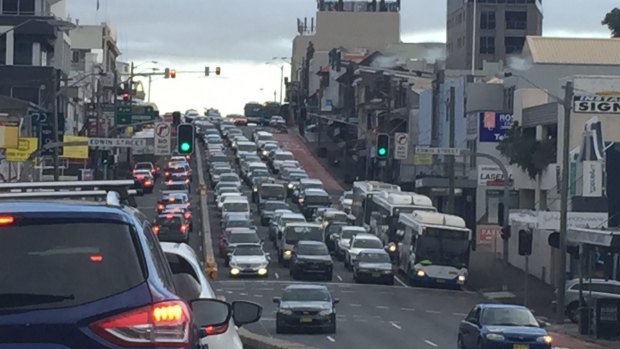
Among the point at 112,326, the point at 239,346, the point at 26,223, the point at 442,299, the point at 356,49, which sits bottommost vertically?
the point at 442,299

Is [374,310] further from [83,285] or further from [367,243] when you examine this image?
[83,285]

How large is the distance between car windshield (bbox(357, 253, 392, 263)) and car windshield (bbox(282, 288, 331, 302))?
684 inches

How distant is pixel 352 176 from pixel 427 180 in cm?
3288

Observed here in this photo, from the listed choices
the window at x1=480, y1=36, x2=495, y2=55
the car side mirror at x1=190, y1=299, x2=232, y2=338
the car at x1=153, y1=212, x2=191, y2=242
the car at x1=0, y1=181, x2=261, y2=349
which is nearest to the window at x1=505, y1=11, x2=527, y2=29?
the window at x1=480, y1=36, x2=495, y2=55

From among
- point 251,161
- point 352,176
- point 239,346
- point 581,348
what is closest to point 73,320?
point 239,346

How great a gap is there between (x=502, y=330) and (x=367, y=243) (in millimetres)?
29928

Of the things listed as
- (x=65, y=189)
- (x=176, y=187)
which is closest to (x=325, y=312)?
(x=65, y=189)

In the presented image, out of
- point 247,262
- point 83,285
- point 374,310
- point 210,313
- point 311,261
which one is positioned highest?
point 83,285

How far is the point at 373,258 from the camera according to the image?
191 ft

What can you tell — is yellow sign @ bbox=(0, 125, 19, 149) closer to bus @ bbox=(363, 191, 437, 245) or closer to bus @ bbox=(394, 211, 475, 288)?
bus @ bbox=(394, 211, 475, 288)

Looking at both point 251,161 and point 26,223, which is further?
point 251,161

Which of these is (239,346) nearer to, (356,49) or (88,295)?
(88,295)

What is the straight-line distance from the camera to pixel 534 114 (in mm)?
67312

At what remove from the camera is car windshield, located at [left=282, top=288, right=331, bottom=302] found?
39906mm
